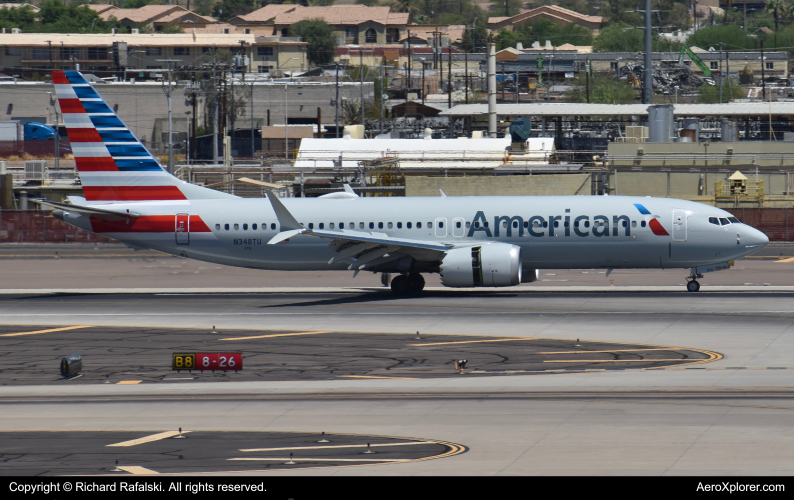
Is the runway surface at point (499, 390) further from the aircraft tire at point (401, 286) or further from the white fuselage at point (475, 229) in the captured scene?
the white fuselage at point (475, 229)

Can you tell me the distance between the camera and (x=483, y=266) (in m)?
40.5

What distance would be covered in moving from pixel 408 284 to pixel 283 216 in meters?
7.28

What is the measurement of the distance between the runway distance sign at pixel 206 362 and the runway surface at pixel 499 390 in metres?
1.03

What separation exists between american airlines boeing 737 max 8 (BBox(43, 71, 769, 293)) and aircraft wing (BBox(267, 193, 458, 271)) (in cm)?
6

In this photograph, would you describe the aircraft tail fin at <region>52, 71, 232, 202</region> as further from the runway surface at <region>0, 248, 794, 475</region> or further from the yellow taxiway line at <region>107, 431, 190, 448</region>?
the yellow taxiway line at <region>107, 431, 190, 448</region>

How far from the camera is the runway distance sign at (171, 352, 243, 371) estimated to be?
Result: 2795cm

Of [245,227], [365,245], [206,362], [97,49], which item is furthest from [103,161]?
[97,49]

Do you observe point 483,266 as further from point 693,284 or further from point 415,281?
point 693,284

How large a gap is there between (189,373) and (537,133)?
95.1 meters

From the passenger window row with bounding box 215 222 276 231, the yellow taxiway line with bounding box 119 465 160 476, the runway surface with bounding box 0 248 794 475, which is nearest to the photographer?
the yellow taxiway line with bounding box 119 465 160 476

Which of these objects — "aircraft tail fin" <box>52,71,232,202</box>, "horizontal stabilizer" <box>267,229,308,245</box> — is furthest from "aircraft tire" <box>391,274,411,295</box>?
"aircraft tail fin" <box>52,71,232,202</box>

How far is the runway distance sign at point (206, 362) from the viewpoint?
28.0 metres

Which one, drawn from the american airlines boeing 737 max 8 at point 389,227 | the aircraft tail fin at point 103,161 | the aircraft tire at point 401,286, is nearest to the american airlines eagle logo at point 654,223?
the american airlines boeing 737 max 8 at point 389,227
